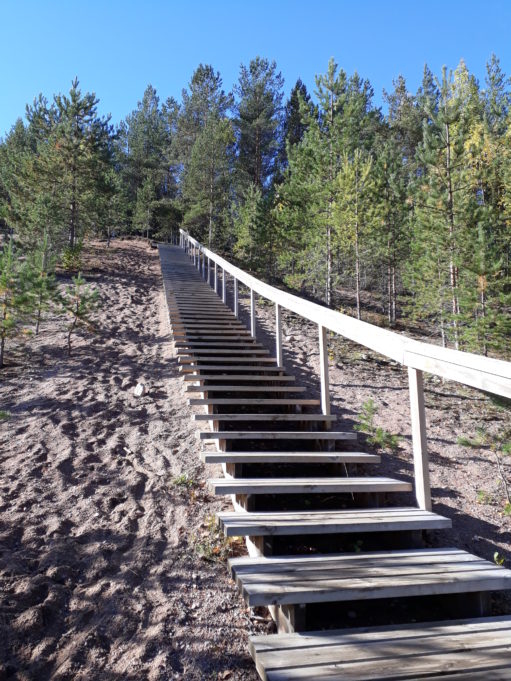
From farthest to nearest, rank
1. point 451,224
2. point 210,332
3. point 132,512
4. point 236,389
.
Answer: point 451,224 < point 210,332 < point 236,389 < point 132,512

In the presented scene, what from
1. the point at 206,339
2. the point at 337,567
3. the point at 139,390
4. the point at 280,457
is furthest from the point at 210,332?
the point at 337,567

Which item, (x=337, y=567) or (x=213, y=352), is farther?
(x=213, y=352)

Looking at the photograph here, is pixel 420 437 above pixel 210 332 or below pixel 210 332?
below

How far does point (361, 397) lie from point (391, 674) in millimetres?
4564

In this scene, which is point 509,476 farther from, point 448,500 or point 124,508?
point 124,508

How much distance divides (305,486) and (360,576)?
90 cm

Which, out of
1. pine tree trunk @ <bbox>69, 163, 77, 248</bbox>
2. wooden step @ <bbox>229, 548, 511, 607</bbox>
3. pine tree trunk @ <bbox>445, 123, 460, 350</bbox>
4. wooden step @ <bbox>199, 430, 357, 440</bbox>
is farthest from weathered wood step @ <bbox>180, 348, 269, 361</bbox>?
pine tree trunk @ <bbox>69, 163, 77, 248</bbox>

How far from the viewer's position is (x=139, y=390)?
614cm

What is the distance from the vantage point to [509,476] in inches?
161

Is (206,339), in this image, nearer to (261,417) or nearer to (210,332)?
(210,332)

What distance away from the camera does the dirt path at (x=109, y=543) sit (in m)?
2.22

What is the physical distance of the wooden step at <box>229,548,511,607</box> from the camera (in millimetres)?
2035

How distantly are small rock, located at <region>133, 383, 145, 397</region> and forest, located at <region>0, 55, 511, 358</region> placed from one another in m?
2.91

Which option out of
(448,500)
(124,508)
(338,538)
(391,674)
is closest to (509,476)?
(448,500)
